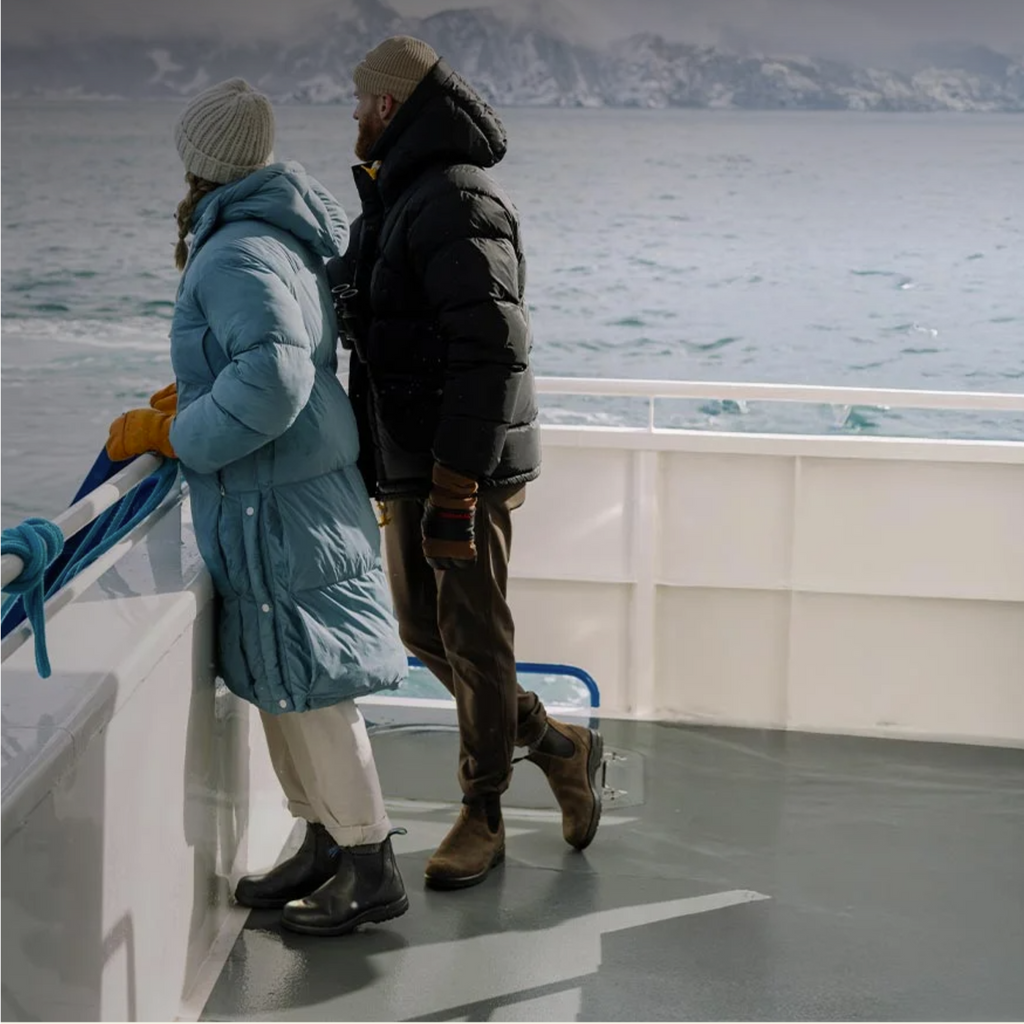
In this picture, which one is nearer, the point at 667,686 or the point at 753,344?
the point at 667,686

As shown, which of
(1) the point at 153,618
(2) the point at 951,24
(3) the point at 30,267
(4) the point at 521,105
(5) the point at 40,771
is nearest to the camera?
(5) the point at 40,771

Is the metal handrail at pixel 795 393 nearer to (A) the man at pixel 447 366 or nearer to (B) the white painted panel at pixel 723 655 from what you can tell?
(B) the white painted panel at pixel 723 655

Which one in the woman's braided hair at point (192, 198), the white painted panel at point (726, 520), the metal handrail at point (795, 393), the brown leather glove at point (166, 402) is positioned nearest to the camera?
Result: the woman's braided hair at point (192, 198)

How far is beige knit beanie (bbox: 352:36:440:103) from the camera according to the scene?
2.08 metres

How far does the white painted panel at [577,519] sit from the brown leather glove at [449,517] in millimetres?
1194

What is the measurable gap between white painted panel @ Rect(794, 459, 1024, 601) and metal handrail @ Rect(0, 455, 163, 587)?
1744 millimetres

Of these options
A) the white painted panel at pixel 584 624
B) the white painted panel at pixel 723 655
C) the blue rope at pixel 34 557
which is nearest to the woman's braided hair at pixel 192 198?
the blue rope at pixel 34 557

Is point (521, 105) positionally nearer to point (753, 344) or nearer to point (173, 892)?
point (753, 344)

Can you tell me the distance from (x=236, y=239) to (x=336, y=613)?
0.55 m

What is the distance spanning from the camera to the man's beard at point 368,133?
2141 millimetres

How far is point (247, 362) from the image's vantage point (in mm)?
1836

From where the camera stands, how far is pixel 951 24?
1589 cm

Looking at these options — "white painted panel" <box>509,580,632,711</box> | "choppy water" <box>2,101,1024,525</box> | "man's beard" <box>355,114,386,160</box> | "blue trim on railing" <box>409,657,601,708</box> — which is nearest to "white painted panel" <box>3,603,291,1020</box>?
"man's beard" <box>355,114,386,160</box>

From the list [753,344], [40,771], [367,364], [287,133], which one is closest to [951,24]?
[753,344]
